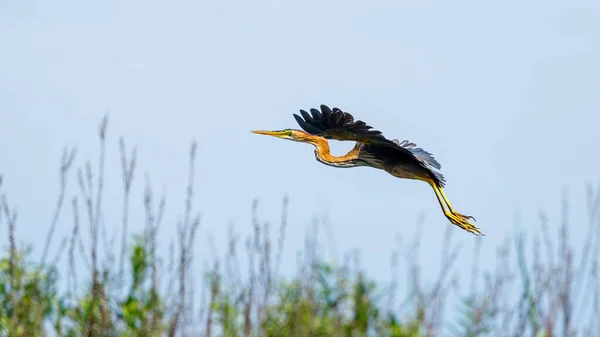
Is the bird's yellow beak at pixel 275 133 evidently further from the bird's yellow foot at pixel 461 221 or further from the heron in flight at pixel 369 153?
the bird's yellow foot at pixel 461 221

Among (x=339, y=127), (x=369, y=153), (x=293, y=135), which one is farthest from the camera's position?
(x=293, y=135)

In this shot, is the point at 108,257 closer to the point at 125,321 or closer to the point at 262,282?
the point at 262,282

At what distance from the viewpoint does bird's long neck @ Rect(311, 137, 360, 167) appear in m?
6.70

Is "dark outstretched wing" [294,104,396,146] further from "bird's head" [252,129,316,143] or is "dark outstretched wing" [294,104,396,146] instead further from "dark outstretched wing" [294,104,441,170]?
"bird's head" [252,129,316,143]

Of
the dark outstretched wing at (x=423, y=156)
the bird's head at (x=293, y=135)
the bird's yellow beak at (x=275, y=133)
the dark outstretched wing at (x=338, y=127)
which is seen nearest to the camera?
the dark outstretched wing at (x=338, y=127)

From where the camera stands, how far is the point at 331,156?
22.4ft

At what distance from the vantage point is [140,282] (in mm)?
7457

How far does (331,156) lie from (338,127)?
1.92 feet

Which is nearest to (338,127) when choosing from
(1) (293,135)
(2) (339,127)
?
(2) (339,127)

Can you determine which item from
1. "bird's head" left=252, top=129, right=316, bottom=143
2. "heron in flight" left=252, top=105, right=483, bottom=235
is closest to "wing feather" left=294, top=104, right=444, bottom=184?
"heron in flight" left=252, top=105, right=483, bottom=235

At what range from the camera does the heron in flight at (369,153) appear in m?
6.20

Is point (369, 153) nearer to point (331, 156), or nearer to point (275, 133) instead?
point (331, 156)

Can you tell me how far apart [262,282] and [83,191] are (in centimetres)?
77

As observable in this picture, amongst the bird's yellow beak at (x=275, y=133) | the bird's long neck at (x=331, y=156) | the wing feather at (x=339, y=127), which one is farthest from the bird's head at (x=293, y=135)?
the wing feather at (x=339, y=127)
